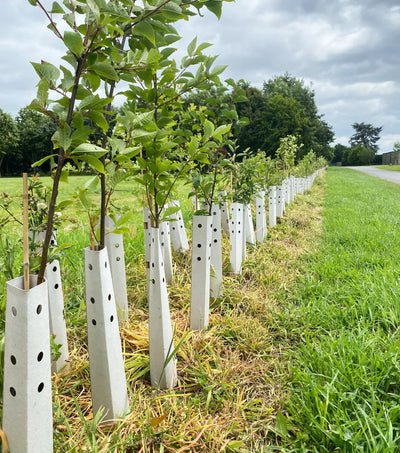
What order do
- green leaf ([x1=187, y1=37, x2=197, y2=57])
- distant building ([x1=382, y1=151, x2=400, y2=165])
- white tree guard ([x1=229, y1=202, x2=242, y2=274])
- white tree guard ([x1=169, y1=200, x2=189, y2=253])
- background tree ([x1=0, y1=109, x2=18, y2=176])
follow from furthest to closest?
distant building ([x1=382, y1=151, x2=400, y2=165]), background tree ([x1=0, y1=109, x2=18, y2=176]), white tree guard ([x1=169, y1=200, x2=189, y2=253]), white tree guard ([x1=229, y1=202, x2=242, y2=274]), green leaf ([x1=187, y1=37, x2=197, y2=57])

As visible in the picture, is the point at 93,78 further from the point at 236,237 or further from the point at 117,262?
the point at 236,237

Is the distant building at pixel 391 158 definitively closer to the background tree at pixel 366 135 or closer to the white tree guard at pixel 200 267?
the background tree at pixel 366 135

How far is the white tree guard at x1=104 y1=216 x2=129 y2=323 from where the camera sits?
199cm

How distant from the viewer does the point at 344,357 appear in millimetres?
1838

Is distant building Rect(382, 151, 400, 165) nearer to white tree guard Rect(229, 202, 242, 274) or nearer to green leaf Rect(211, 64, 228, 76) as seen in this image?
white tree guard Rect(229, 202, 242, 274)

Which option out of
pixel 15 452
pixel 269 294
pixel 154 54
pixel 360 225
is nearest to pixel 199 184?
pixel 269 294

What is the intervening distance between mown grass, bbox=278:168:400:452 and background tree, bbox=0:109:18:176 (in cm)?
3238

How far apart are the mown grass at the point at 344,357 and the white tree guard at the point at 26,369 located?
103cm

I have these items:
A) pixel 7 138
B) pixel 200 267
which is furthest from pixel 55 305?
pixel 7 138

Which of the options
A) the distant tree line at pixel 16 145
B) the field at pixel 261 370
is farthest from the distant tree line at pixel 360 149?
the field at pixel 261 370

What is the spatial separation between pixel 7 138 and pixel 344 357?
36779 mm

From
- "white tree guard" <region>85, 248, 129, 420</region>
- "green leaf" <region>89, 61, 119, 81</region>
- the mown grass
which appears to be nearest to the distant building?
the mown grass

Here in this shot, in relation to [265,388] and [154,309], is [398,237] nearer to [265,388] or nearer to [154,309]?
[265,388]

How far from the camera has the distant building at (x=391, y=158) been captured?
66.8m
